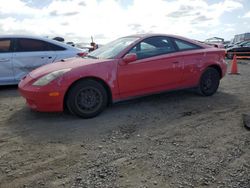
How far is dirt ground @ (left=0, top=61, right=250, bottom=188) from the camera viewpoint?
3.25 metres

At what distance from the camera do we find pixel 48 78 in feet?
17.0

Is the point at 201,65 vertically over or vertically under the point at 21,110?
over

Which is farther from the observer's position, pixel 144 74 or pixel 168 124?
pixel 144 74

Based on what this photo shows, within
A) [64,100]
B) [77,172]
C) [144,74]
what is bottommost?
[77,172]

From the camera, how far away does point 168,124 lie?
4973 mm

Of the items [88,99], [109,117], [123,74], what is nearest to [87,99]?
[88,99]

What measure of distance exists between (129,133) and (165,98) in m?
2.26

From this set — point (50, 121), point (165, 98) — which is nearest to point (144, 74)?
point (165, 98)

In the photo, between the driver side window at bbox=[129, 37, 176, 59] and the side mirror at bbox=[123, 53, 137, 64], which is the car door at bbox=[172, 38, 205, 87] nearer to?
the driver side window at bbox=[129, 37, 176, 59]

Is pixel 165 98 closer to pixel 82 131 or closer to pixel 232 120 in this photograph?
pixel 232 120

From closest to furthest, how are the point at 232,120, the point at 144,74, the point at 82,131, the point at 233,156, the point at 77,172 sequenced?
the point at 77,172, the point at 233,156, the point at 82,131, the point at 232,120, the point at 144,74

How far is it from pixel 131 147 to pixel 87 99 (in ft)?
5.22

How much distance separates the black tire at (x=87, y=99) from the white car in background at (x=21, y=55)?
314cm

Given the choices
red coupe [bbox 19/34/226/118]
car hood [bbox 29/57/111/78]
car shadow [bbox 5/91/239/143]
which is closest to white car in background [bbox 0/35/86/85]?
car shadow [bbox 5/91/239/143]
